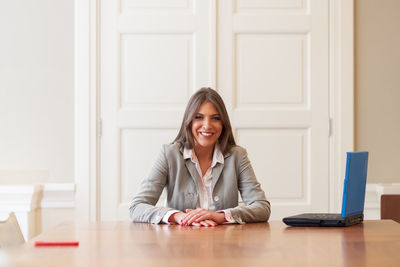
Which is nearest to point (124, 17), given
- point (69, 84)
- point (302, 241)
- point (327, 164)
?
point (69, 84)

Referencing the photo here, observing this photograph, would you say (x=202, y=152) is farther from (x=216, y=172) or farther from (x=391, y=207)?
(x=391, y=207)

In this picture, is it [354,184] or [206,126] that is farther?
[206,126]

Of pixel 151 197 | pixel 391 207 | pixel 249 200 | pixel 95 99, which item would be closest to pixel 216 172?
pixel 249 200

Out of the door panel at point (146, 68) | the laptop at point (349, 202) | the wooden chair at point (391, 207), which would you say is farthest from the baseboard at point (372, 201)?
the laptop at point (349, 202)

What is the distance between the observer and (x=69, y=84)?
3.84 metres

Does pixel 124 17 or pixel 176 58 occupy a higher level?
pixel 124 17

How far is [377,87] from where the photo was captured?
3.87 metres

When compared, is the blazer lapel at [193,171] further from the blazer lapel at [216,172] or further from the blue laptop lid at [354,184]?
the blue laptop lid at [354,184]

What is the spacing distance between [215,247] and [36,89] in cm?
235

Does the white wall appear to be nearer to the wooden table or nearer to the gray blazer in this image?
the gray blazer

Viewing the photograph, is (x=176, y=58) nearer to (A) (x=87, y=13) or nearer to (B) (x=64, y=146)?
(A) (x=87, y=13)

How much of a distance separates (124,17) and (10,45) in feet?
2.39

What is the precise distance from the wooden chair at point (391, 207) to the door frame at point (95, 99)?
2.65ft

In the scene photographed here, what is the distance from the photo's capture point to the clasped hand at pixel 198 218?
7.84 ft
